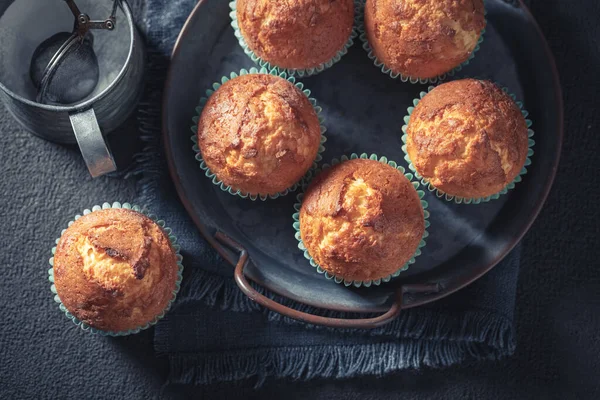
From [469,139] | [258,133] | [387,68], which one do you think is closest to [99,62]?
[258,133]

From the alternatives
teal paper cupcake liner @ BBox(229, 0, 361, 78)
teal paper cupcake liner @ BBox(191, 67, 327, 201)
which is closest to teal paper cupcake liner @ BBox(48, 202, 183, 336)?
teal paper cupcake liner @ BBox(191, 67, 327, 201)

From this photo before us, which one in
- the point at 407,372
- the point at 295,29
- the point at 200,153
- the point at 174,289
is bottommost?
the point at 407,372

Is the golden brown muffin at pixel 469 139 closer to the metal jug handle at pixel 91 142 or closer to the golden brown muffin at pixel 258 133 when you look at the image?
the golden brown muffin at pixel 258 133

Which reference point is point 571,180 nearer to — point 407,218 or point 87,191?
point 407,218

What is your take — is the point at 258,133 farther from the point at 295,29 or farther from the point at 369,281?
the point at 369,281

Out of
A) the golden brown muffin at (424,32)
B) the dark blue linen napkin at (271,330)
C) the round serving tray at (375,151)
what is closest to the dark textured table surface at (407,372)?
the dark blue linen napkin at (271,330)

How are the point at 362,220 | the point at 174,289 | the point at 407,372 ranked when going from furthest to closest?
the point at 407,372 < the point at 174,289 < the point at 362,220

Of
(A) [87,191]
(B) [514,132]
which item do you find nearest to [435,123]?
(B) [514,132]

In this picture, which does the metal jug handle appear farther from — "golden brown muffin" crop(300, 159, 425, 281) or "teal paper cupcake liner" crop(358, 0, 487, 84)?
"teal paper cupcake liner" crop(358, 0, 487, 84)
